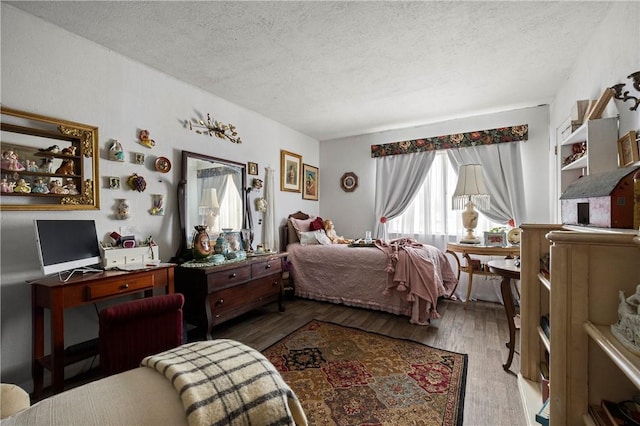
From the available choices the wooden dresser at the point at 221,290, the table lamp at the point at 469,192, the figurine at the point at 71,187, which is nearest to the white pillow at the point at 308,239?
the wooden dresser at the point at 221,290

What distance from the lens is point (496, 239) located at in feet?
10.8

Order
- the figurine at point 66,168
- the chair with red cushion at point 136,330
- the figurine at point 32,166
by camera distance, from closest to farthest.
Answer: the chair with red cushion at point 136,330 < the figurine at point 32,166 < the figurine at point 66,168

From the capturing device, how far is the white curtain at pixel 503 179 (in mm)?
3709

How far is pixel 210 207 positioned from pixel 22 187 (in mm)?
1469

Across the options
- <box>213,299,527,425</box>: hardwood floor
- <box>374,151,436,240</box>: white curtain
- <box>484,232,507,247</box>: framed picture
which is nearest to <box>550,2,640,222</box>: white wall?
<box>484,232,507,247</box>: framed picture

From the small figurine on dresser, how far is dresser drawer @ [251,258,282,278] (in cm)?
267

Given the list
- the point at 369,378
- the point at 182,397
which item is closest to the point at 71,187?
the point at 182,397

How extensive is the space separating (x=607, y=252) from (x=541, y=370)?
1021 mm

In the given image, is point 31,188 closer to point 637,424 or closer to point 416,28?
point 416,28

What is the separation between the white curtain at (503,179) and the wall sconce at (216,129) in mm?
3323

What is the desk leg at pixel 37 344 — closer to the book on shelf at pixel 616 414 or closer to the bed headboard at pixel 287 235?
the bed headboard at pixel 287 235

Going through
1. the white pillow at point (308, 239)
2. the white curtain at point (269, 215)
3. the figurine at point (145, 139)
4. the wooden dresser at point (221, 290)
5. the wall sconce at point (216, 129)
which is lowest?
the wooden dresser at point (221, 290)

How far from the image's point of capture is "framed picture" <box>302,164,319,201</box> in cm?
482

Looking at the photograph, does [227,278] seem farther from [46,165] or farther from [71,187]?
[46,165]
